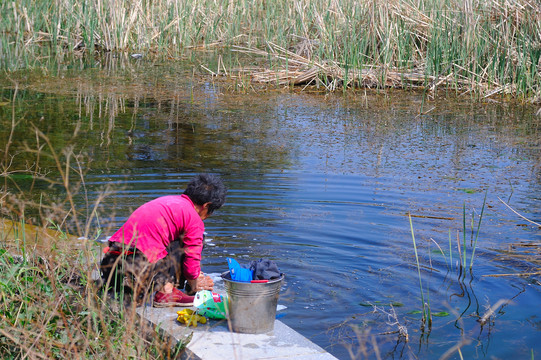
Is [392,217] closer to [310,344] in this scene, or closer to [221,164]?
[221,164]

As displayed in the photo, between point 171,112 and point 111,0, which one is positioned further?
point 111,0

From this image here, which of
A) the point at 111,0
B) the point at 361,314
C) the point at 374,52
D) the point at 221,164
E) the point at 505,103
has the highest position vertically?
→ the point at 111,0

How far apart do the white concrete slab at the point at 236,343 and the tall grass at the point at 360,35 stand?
8.06 meters

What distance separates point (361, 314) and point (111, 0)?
426 inches

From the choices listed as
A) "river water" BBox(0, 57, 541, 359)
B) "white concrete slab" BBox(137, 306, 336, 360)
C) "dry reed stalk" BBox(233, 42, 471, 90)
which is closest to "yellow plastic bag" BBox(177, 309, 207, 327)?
"white concrete slab" BBox(137, 306, 336, 360)

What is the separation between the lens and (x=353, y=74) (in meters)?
12.0

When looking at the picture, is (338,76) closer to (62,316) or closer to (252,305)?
(252,305)

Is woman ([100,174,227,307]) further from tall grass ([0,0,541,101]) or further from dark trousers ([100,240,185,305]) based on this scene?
tall grass ([0,0,541,101])

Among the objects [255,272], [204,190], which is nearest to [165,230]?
[204,190]

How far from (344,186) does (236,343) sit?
12.5ft

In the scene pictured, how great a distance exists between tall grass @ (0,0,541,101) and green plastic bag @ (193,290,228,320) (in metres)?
7.90

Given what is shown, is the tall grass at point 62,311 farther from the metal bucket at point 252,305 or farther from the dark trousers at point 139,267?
the metal bucket at point 252,305

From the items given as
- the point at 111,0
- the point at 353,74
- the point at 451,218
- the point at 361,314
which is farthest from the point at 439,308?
the point at 111,0

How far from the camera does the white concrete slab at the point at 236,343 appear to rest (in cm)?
371
